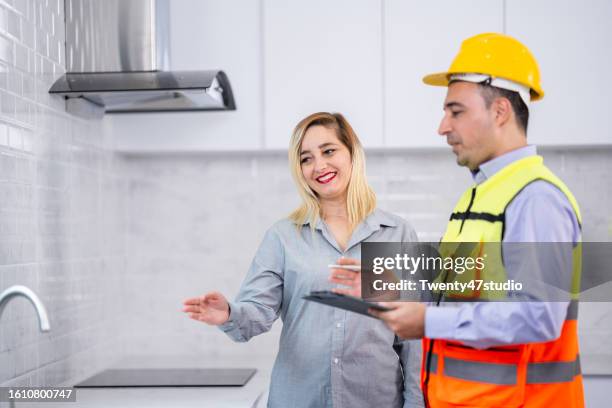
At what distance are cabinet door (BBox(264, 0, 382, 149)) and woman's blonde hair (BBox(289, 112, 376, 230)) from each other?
490mm

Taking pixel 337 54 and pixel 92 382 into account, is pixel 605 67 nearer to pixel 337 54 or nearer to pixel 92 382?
pixel 337 54

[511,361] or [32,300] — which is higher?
[32,300]

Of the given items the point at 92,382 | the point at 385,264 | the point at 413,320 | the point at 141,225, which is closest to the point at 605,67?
the point at 385,264

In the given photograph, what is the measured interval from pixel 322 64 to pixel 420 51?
370mm

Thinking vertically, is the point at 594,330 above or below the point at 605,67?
below

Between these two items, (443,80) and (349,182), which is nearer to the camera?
(443,80)

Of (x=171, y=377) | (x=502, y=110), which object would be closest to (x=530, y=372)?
(x=502, y=110)

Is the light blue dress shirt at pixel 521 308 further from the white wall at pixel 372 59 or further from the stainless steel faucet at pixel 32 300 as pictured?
the white wall at pixel 372 59

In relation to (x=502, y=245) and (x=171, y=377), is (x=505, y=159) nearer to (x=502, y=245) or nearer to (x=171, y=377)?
(x=502, y=245)

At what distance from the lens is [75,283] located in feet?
8.07

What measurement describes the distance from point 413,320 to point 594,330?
1833mm

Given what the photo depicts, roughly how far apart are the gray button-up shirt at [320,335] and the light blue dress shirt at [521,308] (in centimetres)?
68

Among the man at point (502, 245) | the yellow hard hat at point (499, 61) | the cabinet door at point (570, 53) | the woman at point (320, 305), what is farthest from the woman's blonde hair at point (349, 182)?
the cabinet door at point (570, 53)

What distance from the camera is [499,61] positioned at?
146 centimetres
